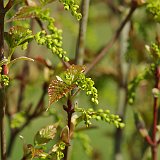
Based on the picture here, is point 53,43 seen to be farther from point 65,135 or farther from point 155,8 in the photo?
point 155,8

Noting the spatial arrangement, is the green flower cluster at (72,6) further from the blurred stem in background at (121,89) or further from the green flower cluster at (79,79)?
the blurred stem in background at (121,89)

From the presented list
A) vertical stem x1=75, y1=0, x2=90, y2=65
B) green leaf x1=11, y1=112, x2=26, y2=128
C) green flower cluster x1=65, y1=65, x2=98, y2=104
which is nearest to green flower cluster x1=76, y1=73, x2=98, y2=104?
green flower cluster x1=65, y1=65, x2=98, y2=104

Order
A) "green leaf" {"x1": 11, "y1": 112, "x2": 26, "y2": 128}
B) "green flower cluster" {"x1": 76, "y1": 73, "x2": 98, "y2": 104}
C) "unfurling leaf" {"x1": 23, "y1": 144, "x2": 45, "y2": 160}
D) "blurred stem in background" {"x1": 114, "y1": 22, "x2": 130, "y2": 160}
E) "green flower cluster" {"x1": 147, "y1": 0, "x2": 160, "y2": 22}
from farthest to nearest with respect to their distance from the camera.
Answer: "blurred stem in background" {"x1": 114, "y1": 22, "x2": 130, "y2": 160} < "green leaf" {"x1": 11, "y1": 112, "x2": 26, "y2": 128} < "green flower cluster" {"x1": 147, "y1": 0, "x2": 160, "y2": 22} < "unfurling leaf" {"x1": 23, "y1": 144, "x2": 45, "y2": 160} < "green flower cluster" {"x1": 76, "y1": 73, "x2": 98, "y2": 104}

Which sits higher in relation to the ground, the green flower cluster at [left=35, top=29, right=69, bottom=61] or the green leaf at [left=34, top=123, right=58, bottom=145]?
the green flower cluster at [left=35, top=29, right=69, bottom=61]

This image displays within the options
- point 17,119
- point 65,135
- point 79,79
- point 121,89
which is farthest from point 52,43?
point 121,89

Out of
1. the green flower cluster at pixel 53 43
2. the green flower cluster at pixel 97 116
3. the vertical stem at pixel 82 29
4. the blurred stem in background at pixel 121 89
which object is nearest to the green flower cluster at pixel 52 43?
the green flower cluster at pixel 53 43

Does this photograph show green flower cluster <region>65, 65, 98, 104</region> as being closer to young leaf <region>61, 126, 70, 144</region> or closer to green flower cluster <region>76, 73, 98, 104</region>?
green flower cluster <region>76, 73, 98, 104</region>

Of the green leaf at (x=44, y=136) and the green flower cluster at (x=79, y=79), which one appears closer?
the green flower cluster at (x=79, y=79)

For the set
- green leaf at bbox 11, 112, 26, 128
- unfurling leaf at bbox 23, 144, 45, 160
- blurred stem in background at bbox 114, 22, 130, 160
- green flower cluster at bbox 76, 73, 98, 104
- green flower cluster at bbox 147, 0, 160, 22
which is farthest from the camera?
blurred stem in background at bbox 114, 22, 130, 160
